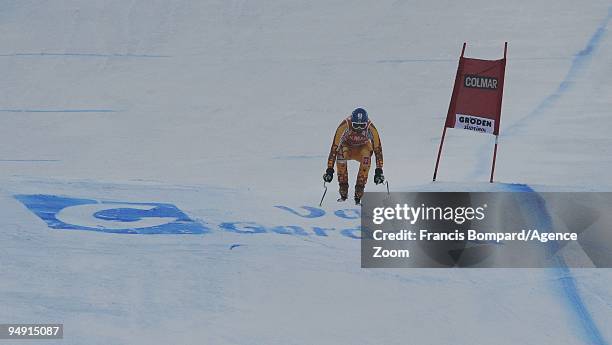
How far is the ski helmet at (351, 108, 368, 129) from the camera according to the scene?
8.55 meters

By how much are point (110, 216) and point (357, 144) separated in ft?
6.66

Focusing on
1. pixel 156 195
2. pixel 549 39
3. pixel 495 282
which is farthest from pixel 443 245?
pixel 549 39

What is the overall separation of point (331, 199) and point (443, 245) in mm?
1631

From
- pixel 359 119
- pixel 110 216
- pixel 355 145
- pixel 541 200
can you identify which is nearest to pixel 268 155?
pixel 355 145

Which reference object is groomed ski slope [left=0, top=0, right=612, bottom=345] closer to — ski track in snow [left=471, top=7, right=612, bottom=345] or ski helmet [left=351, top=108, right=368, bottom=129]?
ski track in snow [left=471, top=7, right=612, bottom=345]

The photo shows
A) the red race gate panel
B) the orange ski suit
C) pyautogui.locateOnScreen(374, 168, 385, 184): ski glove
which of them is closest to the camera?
pyautogui.locateOnScreen(374, 168, 385, 184): ski glove

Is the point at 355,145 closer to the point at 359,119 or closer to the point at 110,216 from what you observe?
the point at 359,119

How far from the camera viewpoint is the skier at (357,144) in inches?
338

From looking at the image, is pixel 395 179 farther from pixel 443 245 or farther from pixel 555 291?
pixel 555 291

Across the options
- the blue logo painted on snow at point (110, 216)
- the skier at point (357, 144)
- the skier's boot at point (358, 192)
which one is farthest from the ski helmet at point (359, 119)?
the blue logo painted on snow at point (110, 216)

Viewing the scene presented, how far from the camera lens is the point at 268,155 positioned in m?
12.4

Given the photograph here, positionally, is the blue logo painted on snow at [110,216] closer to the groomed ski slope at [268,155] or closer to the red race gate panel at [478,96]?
the groomed ski slope at [268,155]

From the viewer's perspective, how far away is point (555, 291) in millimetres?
7180

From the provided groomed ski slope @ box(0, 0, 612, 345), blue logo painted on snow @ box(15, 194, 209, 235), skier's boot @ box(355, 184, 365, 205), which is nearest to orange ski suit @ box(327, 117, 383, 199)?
skier's boot @ box(355, 184, 365, 205)
